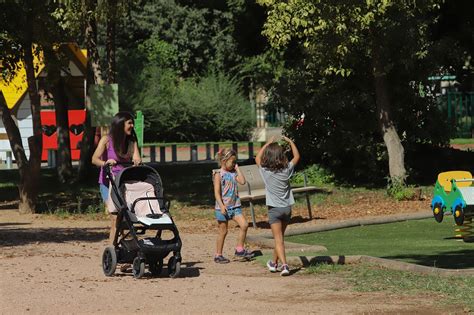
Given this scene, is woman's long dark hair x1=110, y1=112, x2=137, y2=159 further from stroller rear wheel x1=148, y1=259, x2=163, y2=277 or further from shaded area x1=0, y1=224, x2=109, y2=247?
shaded area x1=0, y1=224, x2=109, y2=247

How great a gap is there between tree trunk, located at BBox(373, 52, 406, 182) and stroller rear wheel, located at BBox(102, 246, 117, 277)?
494 inches

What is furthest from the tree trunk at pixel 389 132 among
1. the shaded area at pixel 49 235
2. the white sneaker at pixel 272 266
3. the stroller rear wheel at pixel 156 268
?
the stroller rear wheel at pixel 156 268

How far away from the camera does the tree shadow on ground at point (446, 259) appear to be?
12.8 meters

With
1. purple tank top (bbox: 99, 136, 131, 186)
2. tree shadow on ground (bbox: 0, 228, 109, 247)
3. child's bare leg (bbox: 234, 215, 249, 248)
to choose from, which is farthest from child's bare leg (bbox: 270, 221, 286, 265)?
tree shadow on ground (bbox: 0, 228, 109, 247)

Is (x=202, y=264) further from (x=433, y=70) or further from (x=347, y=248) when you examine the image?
(x=433, y=70)

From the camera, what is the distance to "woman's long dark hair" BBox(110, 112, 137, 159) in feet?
41.2

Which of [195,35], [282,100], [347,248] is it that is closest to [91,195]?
[282,100]

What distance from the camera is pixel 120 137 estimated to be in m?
12.6

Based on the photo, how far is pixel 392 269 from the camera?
39.6ft

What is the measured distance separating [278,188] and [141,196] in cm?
153

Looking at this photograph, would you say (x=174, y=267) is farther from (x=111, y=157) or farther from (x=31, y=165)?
(x=31, y=165)

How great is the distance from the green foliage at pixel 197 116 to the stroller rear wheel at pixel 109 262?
36.9 m

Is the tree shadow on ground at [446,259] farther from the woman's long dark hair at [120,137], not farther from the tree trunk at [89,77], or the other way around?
the tree trunk at [89,77]

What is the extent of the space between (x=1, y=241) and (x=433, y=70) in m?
12.9
